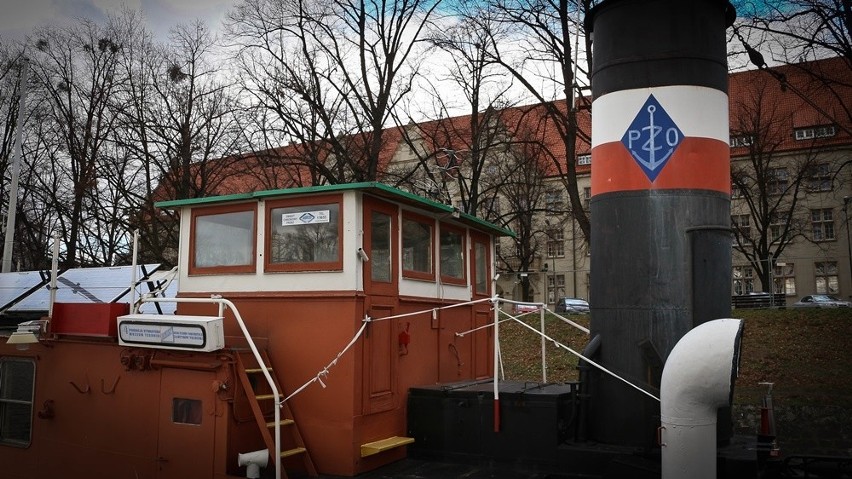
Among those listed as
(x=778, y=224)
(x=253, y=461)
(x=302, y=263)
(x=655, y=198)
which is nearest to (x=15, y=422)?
(x=253, y=461)

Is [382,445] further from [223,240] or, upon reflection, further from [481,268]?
[481,268]

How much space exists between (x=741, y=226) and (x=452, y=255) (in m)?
35.4

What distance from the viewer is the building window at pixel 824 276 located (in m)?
43.3

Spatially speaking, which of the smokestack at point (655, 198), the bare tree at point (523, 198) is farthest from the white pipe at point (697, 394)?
the bare tree at point (523, 198)

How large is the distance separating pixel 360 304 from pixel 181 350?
6.23 ft

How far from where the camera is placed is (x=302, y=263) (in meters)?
7.13

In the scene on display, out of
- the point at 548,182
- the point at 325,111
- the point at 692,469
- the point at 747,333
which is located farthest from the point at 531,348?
the point at 548,182

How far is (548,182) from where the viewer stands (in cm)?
4509

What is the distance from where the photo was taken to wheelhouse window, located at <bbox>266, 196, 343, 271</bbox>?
6969 mm

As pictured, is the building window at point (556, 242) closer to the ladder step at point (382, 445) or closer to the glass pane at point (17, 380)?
the glass pane at point (17, 380)

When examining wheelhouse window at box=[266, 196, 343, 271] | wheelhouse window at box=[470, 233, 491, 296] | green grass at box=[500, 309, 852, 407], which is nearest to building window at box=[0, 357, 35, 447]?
wheelhouse window at box=[266, 196, 343, 271]

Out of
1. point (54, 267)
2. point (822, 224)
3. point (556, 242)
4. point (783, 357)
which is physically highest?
point (822, 224)

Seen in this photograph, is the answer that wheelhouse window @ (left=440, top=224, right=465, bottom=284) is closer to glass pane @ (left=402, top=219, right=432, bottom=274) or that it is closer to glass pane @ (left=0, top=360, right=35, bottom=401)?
glass pane @ (left=402, top=219, right=432, bottom=274)

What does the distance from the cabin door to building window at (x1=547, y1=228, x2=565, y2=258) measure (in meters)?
37.3
